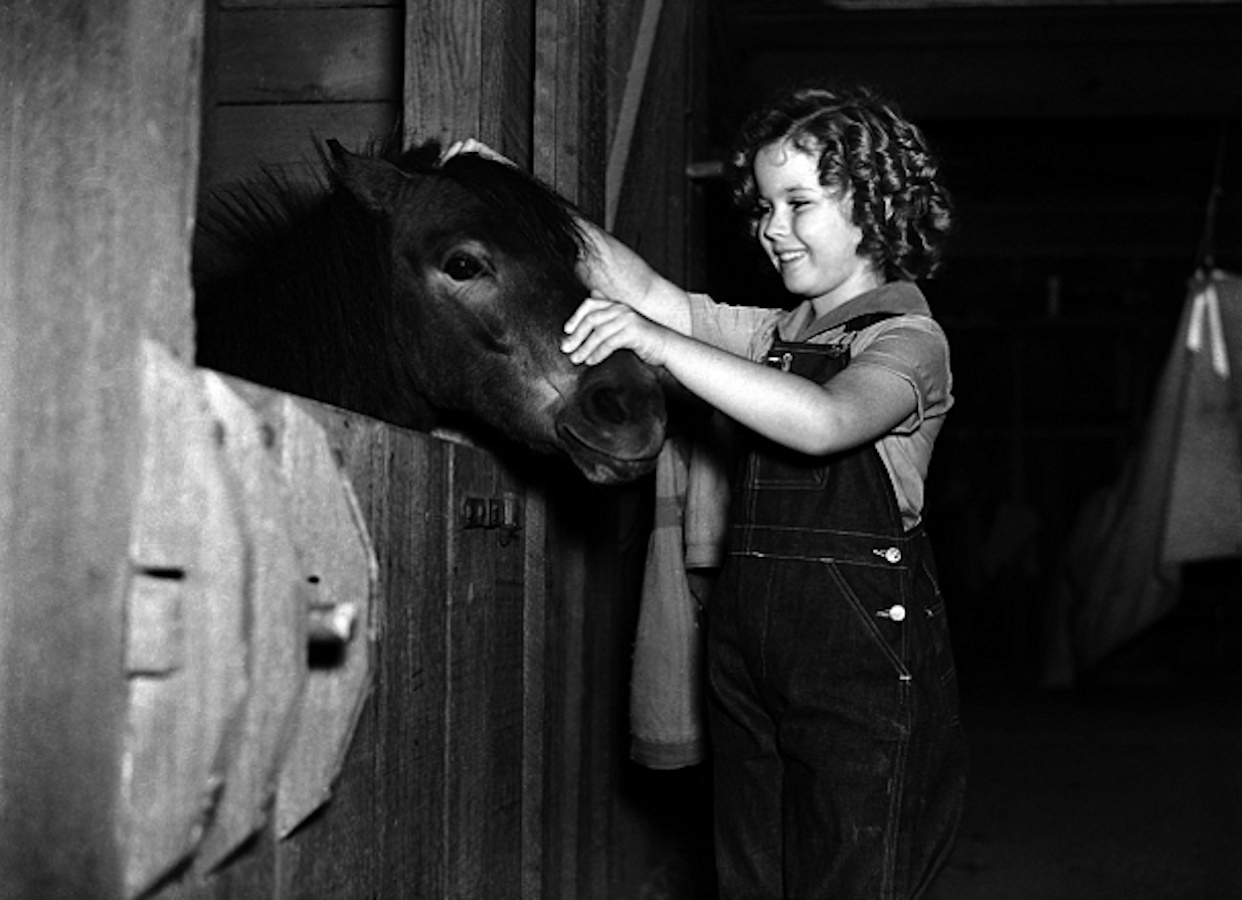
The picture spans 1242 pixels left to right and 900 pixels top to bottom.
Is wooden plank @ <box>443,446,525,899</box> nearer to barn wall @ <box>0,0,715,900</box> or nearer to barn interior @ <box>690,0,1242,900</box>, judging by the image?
barn wall @ <box>0,0,715,900</box>

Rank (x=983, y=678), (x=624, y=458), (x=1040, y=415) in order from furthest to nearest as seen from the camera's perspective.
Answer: (x=1040, y=415)
(x=983, y=678)
(x=624, y=458)

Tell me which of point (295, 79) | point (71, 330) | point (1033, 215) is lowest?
point (71, 330)

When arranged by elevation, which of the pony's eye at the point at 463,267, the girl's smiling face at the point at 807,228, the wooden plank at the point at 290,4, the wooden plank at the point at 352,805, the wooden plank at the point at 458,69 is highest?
the wooden plank at the point at 290,4

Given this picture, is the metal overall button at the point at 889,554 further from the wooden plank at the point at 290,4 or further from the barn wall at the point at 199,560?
the wooden plank at the point at 290,4

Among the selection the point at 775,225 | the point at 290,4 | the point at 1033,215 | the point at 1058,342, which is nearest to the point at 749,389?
the point at 775,225

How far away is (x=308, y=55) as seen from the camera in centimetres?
299

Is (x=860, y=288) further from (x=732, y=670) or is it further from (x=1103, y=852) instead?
(x=1103, y=852)

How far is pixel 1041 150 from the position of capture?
643 centimetres

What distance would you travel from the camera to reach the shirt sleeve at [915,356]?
1727mm

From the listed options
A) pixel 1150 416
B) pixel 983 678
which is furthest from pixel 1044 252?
pixel 1150 416

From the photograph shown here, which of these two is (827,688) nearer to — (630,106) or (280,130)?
(630,106)

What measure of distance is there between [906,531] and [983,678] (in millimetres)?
6487

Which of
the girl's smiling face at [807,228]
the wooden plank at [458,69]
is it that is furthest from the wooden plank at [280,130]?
the girl's smiling face at [807,228]

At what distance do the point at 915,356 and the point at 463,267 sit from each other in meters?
0.58
